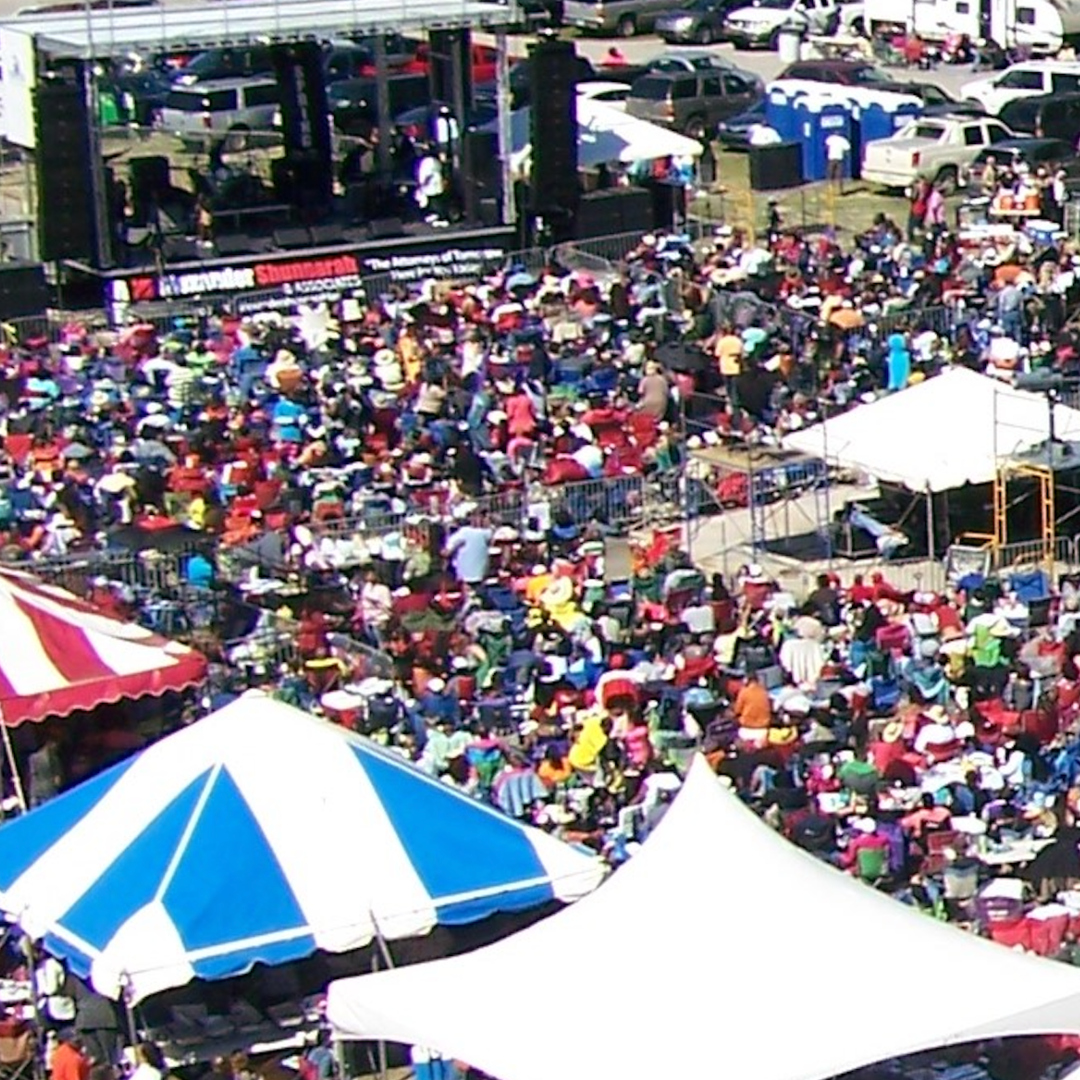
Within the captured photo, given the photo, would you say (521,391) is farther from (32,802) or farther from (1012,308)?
(32,802)

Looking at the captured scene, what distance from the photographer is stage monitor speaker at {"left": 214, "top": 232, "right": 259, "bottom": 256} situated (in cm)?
3750

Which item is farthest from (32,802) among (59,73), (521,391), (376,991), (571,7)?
(571,7)

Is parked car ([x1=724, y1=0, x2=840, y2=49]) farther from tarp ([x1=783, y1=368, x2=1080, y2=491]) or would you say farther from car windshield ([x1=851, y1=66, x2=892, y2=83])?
tarp ([x1=783, y1=368, x2=1080, y2=491])

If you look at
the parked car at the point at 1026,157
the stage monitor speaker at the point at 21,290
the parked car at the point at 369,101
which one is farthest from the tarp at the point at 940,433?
the parked car at the point at 369,101

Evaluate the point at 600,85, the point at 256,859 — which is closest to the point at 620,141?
the point at 600,85

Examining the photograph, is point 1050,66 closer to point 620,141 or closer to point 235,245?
point 620,141

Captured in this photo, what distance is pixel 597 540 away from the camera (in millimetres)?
26375

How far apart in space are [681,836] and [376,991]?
5.21 ft

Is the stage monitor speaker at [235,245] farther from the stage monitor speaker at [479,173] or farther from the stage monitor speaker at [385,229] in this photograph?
the stage monitor speaker at [479,173]

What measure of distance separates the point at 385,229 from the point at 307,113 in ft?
8.16

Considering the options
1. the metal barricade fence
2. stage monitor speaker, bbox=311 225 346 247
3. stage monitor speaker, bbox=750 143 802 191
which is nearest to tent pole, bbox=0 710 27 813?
the metal barricade fence

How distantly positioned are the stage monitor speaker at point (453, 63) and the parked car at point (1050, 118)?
6996 mm

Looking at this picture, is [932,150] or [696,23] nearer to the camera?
[932,150]

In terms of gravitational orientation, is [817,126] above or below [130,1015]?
below
